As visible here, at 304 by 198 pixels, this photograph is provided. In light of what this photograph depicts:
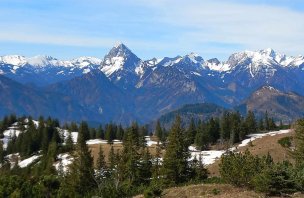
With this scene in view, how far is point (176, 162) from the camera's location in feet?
245

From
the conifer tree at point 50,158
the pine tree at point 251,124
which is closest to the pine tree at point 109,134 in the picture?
the conifer tree at point 50,158

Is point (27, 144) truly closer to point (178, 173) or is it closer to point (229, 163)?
point (178, 173)

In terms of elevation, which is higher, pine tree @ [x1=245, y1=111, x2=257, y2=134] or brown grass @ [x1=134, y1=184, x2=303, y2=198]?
pine tree @ [x1=245, y1=111, x2=257, y2=134]

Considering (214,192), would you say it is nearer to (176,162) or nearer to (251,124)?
(176,162)

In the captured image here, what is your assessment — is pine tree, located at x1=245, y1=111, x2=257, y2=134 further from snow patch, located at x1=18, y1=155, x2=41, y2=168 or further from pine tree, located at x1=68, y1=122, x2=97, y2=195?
pine tree, located at x1=68, y1=122, x2=97, y2=195

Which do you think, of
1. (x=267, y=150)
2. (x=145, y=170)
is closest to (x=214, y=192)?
(x=145, y=170)

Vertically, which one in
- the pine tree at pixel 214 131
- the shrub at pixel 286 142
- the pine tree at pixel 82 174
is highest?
the pine tree at pixel 214 131

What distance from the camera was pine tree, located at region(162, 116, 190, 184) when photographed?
2940 inches

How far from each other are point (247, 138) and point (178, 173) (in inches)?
3680

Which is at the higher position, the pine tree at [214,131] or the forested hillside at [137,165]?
the pine tree at [214,131]

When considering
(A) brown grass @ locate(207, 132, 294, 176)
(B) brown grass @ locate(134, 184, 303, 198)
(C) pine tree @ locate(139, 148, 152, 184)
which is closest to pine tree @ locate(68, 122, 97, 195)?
(C) pine tree @ locate(139, 148, 152, 184)

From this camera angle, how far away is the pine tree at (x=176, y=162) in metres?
74.7

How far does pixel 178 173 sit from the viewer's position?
75.0 meters

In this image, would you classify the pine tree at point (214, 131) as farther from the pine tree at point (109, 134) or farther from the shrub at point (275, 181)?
the shrub at point (275, 181)
